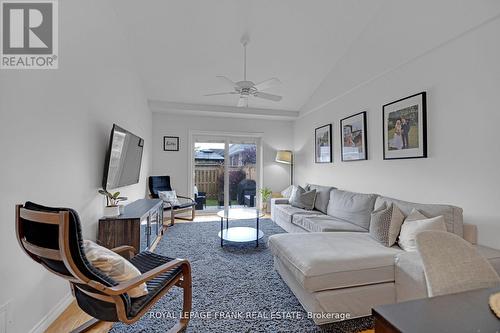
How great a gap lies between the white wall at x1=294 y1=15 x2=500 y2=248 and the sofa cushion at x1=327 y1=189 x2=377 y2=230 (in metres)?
0.30

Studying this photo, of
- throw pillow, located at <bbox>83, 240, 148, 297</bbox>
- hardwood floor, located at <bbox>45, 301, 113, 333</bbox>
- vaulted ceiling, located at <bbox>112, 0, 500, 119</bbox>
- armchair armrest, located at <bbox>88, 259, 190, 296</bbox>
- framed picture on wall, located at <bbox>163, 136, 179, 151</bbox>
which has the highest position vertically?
vaulted ceiling, located at <bbox>112, 0, 500, 119</bbox>

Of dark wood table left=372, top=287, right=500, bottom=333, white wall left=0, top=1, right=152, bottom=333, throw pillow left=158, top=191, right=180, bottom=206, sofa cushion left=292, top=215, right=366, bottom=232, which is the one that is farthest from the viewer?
throw pillow left=158, top=191, right=180, bottom=206

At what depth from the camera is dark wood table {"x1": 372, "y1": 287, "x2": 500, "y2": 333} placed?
748mm

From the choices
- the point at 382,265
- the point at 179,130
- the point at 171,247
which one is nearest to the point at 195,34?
the point at 179,130

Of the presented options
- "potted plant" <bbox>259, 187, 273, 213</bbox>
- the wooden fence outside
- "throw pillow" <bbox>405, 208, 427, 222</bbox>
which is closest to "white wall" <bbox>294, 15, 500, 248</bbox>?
"throw pillow" <bbox>405, 208, 427, 222</bbox>

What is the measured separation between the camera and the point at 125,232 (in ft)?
8.79

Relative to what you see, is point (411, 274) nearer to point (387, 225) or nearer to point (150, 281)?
point (387, 225)

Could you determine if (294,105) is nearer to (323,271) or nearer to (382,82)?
(382,82)

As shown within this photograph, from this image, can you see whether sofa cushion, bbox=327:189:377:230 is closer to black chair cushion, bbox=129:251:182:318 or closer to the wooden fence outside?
black chair cushion, bbox=129:251:182:318

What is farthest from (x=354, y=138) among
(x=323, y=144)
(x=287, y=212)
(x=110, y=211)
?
(x=110, y=211)

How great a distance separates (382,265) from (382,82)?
2.52 m

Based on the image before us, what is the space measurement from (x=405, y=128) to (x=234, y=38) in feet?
8.87

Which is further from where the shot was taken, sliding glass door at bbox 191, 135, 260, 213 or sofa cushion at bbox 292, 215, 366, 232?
sliding glass door at bbox 191, 135, 260, 213

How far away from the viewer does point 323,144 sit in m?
4.88
